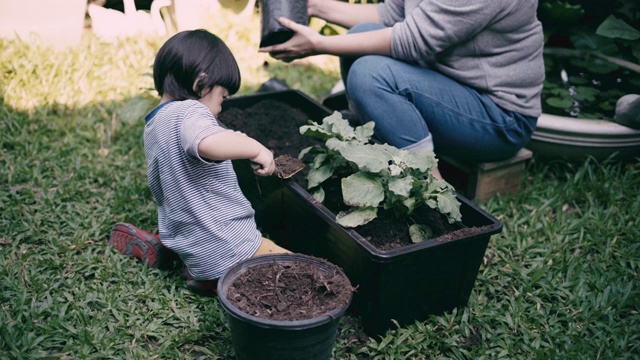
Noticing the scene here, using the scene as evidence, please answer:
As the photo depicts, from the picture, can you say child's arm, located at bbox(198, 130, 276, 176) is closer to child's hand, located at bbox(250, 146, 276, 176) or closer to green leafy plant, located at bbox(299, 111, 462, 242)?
child's hand, located at bbox(250, 146, 276, 176)

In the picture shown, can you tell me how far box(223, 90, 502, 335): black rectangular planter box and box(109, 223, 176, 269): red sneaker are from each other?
450 mm

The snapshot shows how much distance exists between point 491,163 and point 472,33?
67 centimetres

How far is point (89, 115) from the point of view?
11.1ft

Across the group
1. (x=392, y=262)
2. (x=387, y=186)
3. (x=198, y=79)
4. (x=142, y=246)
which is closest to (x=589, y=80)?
(x=387, y=186)

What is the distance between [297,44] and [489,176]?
1.10 metres

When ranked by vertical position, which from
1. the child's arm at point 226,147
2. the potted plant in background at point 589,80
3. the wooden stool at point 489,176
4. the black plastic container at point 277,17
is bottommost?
the wooden stool at point 489,176

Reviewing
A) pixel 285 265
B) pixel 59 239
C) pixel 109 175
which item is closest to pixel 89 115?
pixel 109 175

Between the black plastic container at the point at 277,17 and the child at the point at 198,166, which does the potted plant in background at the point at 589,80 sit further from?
the child at the point at 198,166

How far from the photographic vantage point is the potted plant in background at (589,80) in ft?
9.54

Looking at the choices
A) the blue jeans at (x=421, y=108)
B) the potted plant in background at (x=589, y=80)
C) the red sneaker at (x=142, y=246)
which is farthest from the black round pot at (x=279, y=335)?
the potted plant in background at (x=589, y=80)

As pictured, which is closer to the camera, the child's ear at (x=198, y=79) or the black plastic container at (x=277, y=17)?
the child's ear at (x=198, y=79)

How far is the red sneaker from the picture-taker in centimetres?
226

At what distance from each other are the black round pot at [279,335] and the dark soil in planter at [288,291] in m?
0.04

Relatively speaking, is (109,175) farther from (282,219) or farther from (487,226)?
(487,226)
